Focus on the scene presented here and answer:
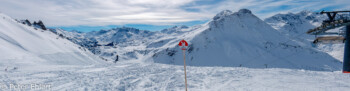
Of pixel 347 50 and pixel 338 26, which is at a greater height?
pixel 338 26

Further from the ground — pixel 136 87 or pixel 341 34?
pixel 341 34

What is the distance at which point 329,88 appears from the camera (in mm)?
10164

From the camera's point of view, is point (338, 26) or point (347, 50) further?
point (338, 26)

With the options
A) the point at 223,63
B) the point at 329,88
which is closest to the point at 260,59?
the point at 223,63

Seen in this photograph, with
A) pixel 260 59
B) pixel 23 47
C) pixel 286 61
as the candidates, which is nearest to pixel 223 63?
pixel 260 59

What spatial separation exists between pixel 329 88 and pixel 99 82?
13678mm

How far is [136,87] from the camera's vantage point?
38.0 feet

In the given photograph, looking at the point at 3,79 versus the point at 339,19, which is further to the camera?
the point at 3,79

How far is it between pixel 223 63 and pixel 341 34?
180m

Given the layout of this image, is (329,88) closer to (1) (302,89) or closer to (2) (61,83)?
(1) (302,89)

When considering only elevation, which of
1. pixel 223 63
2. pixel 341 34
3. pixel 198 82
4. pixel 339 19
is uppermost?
pixel 339 19

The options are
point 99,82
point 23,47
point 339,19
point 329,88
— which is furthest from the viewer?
point 23,47

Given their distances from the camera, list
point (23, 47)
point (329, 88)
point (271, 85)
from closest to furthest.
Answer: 1. point (329, 88)
2. point (271, 85)
3. point (23, 47)

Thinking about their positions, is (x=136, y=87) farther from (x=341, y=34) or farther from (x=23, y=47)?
(x=23, y=47)
